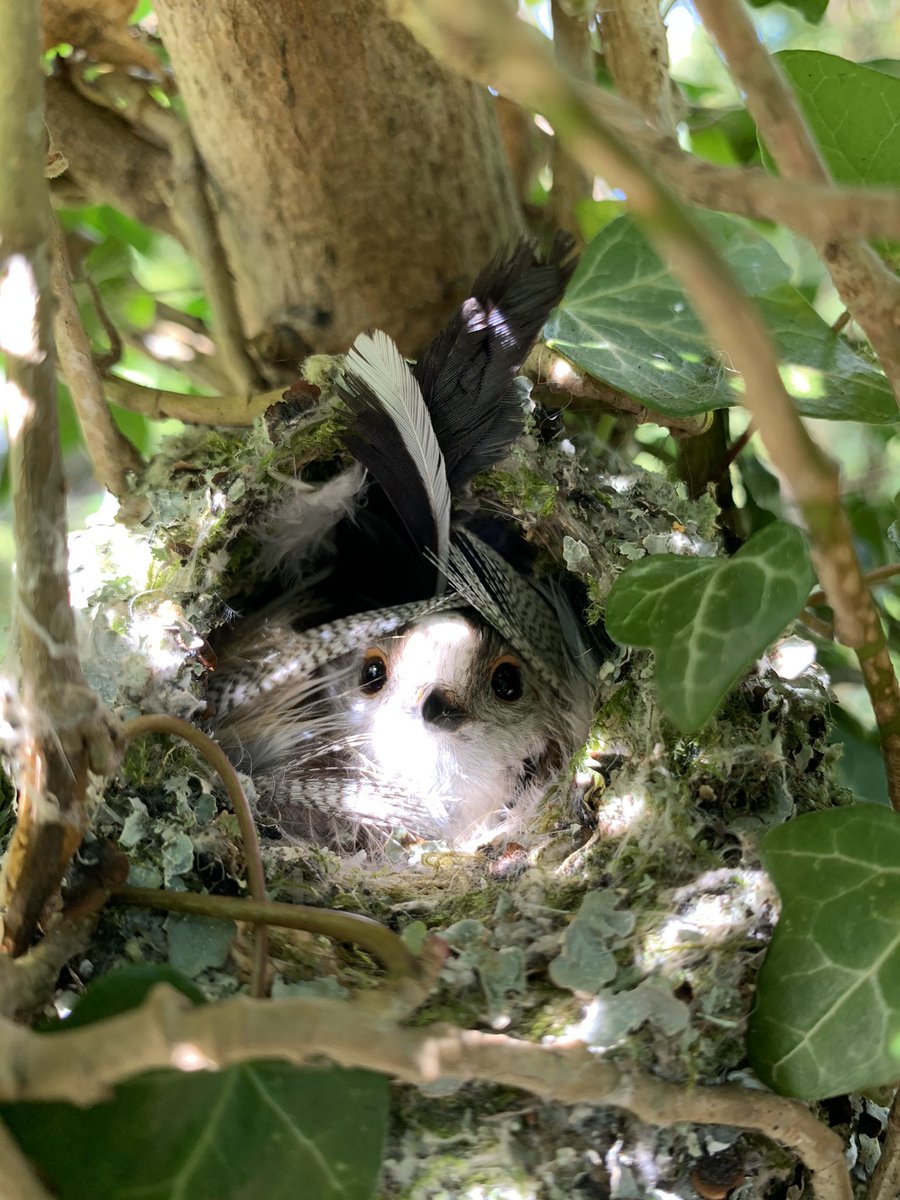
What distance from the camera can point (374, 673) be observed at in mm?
1968

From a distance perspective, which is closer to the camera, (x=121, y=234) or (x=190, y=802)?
(x=190, y=802)

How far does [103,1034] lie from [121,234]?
1.42 metres

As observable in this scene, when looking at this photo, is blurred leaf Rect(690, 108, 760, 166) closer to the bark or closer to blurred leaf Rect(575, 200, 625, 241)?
blurred leaf Rect(575, 200, 625, 241)

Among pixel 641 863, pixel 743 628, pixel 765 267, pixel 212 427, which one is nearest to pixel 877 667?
pixel 743 628

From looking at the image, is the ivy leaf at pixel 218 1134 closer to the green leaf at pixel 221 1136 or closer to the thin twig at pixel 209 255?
the green leaf at pixel 221 1136

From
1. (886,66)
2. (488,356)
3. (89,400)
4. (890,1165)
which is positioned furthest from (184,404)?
(890,1165)

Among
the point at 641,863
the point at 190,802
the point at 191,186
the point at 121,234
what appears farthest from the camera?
the point at 121,234

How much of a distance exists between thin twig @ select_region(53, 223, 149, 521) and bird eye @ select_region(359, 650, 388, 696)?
61 centimetres

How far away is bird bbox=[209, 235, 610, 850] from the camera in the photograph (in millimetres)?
1468

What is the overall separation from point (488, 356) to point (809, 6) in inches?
26.1

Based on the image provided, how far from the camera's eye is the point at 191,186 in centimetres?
147

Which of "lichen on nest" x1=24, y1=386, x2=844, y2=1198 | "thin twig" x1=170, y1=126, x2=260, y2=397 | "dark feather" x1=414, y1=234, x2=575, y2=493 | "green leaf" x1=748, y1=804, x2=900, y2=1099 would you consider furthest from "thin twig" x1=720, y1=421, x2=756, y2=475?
"thin twig" x1=170, y1=126, x2=260, y2=397

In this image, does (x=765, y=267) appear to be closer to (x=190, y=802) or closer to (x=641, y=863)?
(x=641, y=863)

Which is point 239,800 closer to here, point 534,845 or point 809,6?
point 534,845
